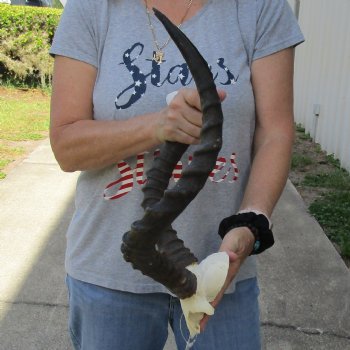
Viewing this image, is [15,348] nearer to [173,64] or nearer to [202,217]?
[202,217]

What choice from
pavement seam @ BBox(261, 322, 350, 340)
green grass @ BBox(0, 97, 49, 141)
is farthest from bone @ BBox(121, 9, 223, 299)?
green grass @ BBox(0, 97, 49, 141)

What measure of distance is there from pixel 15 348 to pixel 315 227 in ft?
9.27

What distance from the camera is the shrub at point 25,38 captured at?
11750 millimetres

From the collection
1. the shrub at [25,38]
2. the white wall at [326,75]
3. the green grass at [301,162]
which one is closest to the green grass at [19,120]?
the shrub at [25,38]

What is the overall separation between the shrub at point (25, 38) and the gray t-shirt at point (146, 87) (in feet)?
35.0

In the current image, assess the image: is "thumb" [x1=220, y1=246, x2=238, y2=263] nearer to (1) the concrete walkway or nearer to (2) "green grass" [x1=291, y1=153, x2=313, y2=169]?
(1) the concrete walkway

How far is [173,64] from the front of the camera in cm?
168

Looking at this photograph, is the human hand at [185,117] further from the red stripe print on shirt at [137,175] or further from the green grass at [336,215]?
the green grass at [336,215]

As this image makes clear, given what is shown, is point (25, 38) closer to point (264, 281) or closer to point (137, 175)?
point (264, 281)

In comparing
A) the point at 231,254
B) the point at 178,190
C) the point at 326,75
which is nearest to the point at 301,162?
the point at 326,75

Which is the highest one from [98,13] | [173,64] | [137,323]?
[98,13]

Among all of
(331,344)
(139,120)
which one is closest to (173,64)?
(139,120)

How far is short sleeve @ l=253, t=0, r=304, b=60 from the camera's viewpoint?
171cm

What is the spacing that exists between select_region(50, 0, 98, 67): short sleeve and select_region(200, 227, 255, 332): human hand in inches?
25.1
